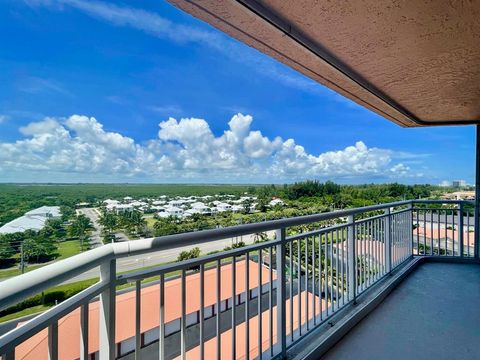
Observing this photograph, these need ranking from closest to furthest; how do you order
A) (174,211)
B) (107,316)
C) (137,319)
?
(107,316) → (137,319) → (174,211)

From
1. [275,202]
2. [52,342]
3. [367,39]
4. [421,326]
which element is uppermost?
[367,39]

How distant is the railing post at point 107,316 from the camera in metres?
1.04

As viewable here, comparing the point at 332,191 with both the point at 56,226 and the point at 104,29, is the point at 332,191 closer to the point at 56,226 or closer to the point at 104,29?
the point at 56,226

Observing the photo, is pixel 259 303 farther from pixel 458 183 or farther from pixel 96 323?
pixel 458 183

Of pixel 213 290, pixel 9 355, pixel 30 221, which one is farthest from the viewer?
pixel 30 221

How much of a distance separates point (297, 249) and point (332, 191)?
235 inches

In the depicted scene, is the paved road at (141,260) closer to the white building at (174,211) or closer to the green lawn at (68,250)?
the green lawn at (68,250)

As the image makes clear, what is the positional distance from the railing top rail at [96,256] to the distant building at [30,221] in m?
2.79

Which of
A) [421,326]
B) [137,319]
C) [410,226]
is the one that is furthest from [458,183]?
[137,319]

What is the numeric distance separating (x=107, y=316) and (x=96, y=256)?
0.26 meters

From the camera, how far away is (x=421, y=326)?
260 centimetres

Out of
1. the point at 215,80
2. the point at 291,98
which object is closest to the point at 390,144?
the point at 291,98

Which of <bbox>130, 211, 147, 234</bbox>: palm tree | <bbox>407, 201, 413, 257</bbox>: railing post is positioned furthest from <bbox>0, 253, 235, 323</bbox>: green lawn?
<bbox>407, 201, 413, 257</bbox>: railing post

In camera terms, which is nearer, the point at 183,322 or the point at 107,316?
the point at 107,316
